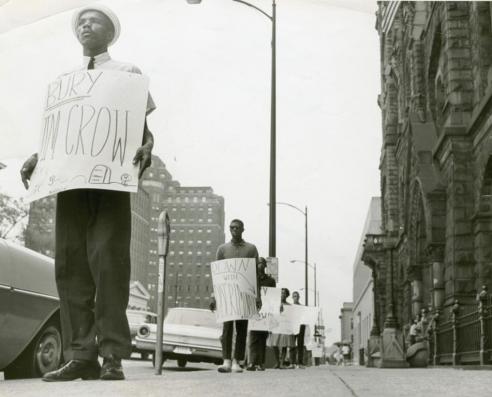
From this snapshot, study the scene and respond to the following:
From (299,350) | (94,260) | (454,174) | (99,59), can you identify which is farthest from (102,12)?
(454,174)

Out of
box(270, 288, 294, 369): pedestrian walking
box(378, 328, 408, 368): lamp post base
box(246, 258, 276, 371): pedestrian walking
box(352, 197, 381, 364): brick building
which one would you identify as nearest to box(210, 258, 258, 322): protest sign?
box(246, 258, 276, 371): pedestrian walking

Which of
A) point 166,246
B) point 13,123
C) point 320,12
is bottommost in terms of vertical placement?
point 166,246

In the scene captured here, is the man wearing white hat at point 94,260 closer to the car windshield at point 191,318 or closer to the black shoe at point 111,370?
the black shoe at point 111,370

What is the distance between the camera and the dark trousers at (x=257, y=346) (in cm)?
1049

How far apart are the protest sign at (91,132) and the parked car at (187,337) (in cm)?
679

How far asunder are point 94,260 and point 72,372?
2.15ft

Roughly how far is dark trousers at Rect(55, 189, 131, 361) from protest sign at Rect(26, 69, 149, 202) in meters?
0.16

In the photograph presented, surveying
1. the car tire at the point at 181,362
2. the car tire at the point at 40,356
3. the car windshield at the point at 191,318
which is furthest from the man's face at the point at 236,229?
the car tire at the point at 181,362

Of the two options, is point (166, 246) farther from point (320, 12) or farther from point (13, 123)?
point (320, 12)

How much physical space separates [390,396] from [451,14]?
16165mm

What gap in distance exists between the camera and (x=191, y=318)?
1209 cm

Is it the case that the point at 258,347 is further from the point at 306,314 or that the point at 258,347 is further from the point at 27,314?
the point at 27,314

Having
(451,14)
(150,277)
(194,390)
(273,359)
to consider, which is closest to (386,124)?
(451,14)

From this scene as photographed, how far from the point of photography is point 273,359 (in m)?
15.7
